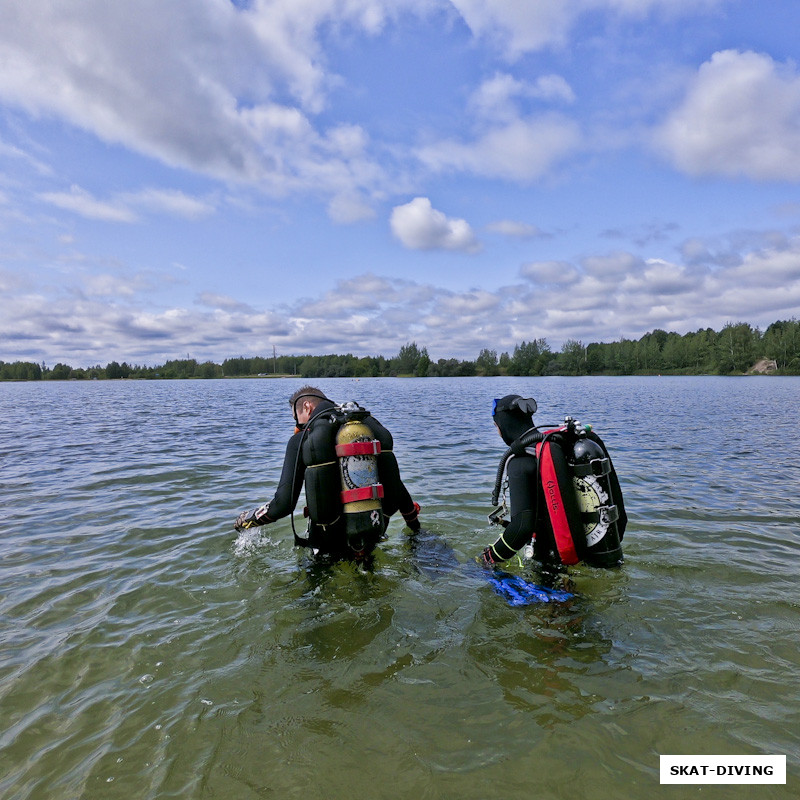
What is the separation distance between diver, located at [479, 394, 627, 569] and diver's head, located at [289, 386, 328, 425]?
2.64m

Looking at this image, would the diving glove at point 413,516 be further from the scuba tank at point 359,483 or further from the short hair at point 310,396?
the short hair at point 310,396

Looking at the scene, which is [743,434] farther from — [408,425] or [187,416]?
[187,416]

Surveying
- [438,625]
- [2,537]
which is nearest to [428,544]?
[438,625]

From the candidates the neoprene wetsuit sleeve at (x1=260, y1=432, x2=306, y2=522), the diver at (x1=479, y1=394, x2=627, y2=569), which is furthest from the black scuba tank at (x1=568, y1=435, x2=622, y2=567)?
the neoprene wetsuit sleeve at (x1=260, y1=432, x2=306, y2=522)

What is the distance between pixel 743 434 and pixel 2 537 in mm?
24253

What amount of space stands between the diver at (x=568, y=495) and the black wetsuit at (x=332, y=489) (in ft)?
5.04

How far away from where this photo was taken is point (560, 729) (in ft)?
10.9

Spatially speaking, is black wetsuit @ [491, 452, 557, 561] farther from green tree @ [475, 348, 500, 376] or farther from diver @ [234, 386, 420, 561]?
green tree @ [475, 348, 500, 376]

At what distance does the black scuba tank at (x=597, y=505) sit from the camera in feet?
15.6

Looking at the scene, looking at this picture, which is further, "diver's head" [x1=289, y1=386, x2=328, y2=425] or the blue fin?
"diver's head" [x1=289, y1=386, x2=328, y2=425]

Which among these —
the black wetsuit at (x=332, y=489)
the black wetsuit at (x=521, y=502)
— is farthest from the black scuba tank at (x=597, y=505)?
the black wetsuit at (x=332, y=489)

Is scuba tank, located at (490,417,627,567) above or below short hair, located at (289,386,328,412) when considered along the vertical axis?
below

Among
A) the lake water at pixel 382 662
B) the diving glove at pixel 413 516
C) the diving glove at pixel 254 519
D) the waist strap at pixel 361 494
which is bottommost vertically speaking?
the lake water at pixel 382 662

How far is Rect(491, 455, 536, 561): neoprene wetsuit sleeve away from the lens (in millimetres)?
4934
